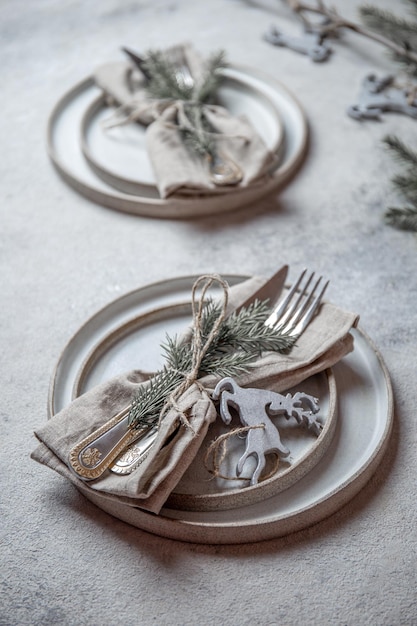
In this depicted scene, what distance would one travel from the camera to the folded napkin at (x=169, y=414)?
2.77 feet

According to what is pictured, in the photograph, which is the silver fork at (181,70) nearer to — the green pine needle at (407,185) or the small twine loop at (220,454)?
the green pine needle at (407,185)

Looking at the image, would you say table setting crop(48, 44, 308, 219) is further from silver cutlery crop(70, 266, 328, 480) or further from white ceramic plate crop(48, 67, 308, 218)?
silver cutlery crop(70, 266, 328, 480)

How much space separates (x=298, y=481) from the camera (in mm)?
903

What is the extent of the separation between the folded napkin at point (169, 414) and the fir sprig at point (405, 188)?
13.6 inches

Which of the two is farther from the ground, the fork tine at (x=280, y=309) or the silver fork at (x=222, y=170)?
the silver fork at (x=222, y=170)

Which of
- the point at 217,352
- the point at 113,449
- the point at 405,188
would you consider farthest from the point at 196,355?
the point at 405,188

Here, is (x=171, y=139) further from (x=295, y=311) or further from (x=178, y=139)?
(x=295, y=311)

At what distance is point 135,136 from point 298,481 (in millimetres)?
871

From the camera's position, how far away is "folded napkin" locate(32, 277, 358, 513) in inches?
33.2

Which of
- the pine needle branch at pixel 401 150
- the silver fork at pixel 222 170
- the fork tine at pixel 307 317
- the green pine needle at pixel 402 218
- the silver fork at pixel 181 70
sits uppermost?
the silver fork at pixel 181 70

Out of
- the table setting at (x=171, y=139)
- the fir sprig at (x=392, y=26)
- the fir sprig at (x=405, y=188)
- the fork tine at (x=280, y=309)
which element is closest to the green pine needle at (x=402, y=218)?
the fir sprig at (x=405, y=188)

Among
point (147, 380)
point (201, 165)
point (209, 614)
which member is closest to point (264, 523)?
point (209, 614)

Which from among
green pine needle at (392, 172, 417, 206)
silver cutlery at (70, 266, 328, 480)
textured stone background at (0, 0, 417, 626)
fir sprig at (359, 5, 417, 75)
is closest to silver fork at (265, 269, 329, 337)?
textured stone background at (0, 0, 417, 626)

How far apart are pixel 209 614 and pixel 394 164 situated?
0.99 meters
